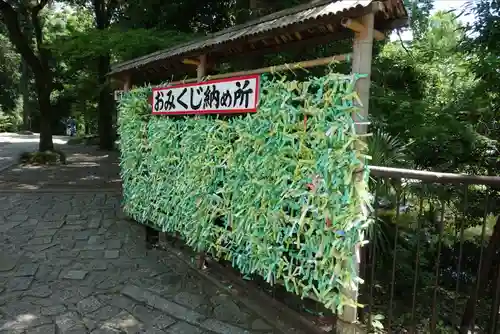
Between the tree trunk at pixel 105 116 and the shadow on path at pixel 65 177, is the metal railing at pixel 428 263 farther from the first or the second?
the tree trunk at pixel 105 116

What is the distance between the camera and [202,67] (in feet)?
14.0

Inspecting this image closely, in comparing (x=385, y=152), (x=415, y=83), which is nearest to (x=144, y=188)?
(x=385, y=152)

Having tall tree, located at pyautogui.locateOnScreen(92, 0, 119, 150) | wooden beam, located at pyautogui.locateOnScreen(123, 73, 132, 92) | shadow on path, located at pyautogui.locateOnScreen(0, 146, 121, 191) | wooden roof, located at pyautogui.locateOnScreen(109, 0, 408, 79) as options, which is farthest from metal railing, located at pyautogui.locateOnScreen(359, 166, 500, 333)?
tall tree, located at pyautogui.locateOnScreen(92, 0, 119, 150)

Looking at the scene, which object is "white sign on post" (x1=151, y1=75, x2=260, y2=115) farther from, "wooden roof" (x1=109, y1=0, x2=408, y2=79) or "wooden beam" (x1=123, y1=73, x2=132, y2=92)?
"wooden beam" (x1=123, y1=73, x2=132, y2=92)

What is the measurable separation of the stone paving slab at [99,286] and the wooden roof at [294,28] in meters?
2.56

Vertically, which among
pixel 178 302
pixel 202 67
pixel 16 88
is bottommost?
pixel 178 302

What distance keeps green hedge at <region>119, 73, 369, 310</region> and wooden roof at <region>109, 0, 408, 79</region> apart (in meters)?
0.40

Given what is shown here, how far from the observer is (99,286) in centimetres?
418

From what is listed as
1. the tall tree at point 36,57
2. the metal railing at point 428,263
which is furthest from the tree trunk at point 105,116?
the metal railing at point 428,263

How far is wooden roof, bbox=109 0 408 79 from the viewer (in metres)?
2.63

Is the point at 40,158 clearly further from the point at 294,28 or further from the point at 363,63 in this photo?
the point at 363,63

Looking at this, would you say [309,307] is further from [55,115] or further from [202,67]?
[55,115]

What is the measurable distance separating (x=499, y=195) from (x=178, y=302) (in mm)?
4508

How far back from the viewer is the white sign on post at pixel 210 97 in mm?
3520
